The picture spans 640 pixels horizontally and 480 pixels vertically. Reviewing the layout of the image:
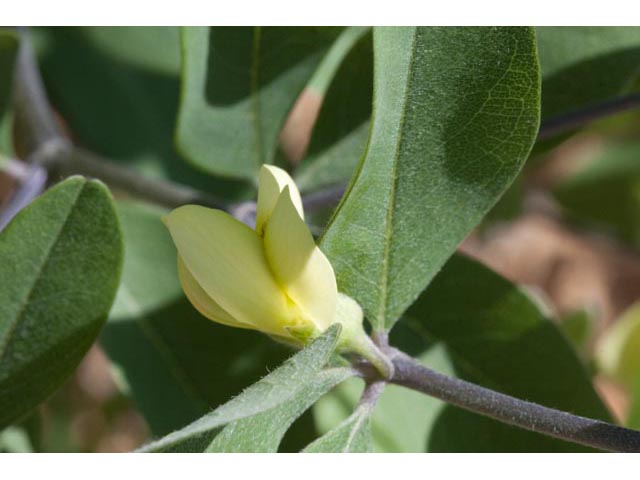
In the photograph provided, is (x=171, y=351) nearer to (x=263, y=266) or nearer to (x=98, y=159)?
(x=98, y=159)

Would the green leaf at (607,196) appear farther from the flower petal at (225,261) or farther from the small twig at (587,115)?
the flower petal at (225,261)

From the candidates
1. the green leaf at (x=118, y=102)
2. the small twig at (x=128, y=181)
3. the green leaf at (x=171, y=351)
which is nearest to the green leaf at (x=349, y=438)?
the green leaf at (x=171, y=351)

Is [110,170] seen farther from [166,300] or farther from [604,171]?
[604,171]

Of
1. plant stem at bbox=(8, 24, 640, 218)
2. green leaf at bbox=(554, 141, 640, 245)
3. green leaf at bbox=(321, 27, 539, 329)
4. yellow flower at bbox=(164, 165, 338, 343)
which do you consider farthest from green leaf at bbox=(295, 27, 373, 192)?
green leaf at bbox=(554, 141, 640, 245)

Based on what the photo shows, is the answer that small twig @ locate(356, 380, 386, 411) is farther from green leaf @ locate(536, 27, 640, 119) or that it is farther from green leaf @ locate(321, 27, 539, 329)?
green leaf @ locate(536, 27, 640, 119)

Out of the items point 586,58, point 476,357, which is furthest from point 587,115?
point 476,357

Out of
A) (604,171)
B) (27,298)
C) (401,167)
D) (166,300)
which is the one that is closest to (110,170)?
(166,300)
